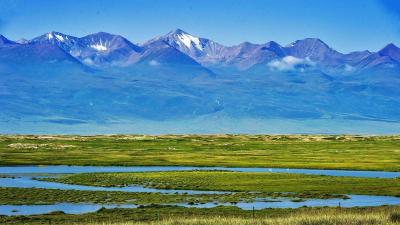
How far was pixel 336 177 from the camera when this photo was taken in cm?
8312

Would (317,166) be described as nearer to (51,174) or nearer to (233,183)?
(233,183)

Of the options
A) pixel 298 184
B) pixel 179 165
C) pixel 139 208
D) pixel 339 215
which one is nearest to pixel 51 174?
pixel 179 165

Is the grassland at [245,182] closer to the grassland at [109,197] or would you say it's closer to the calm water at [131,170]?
the grassland at [109,197]

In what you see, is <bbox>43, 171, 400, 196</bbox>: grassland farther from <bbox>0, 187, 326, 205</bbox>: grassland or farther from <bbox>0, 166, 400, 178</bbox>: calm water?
<bbox>0, 166, 400, 178</bbox>: calm water

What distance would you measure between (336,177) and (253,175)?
9.47 m

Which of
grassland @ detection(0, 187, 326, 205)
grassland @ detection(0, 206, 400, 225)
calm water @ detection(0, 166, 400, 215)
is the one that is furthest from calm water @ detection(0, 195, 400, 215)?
grassland @ detection(0, 206, 400, 225)

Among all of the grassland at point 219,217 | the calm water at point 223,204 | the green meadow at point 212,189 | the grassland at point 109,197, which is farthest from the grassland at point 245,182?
the grassland at point 219,217

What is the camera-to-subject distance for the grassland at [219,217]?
1681 inches

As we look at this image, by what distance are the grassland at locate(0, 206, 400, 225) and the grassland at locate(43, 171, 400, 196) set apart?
52.5 feet

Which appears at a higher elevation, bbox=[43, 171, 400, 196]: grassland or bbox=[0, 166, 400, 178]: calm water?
bbox=[0, 166, 400, 178]: calm water

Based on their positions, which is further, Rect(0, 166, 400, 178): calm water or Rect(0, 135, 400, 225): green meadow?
Rect(0, 166, 400, 178): calm water

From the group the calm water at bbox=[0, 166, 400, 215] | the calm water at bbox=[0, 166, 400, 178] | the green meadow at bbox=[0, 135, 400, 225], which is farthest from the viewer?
the calm water at bbox=[0, 166, 400, 178]

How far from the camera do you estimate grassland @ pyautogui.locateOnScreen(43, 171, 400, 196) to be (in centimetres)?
7081

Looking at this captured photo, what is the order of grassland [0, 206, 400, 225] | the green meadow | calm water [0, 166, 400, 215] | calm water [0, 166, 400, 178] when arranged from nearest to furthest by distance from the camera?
grassland [0, 206, 400, 225] → the green meadow → calm water [0, 166, 400, 215] → calm water [0, 166, 400, 178]
